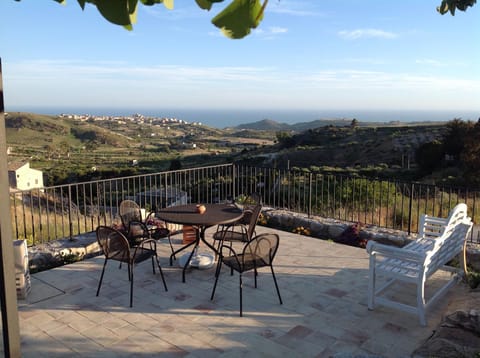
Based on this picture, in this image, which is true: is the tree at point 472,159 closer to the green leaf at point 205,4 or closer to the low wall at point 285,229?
the low wall at point 285,229

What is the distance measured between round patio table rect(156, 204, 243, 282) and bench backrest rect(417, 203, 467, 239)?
214 cm

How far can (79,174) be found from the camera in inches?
1045

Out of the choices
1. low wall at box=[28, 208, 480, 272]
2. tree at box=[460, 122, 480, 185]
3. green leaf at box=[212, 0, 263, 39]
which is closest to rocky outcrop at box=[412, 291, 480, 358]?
low wall at box=[28, 208, 480, 272]

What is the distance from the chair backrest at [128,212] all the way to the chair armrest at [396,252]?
2.99 metres

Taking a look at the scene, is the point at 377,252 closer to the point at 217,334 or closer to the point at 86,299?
the point at 217,334

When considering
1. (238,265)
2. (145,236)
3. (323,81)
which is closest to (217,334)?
(238,265)

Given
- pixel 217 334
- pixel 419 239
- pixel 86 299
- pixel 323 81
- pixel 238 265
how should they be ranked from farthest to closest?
pixel 323 81 < pixel 419 239 < pixel 86 299 < pixel 238 265 < pixel 217 334

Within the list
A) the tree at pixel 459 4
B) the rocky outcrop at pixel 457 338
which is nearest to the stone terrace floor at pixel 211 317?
the rocky outcrop at pixel 457 338

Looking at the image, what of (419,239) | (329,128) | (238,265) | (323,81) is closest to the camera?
(238,265)

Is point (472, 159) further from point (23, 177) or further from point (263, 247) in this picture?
point (23, 177)

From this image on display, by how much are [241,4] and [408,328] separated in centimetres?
363

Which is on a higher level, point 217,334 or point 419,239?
point 419,239

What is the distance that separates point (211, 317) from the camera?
3846mm

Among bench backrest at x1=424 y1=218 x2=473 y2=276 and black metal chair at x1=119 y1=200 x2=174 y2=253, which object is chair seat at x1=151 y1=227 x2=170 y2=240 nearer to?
black metal chair at x1=119 y1=200 x2=174 y2=253
